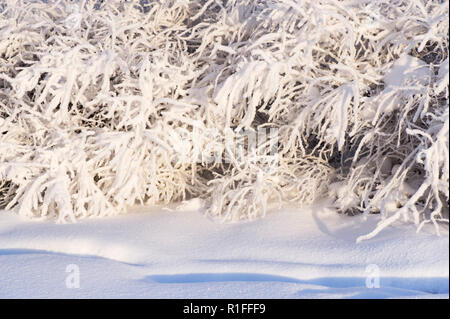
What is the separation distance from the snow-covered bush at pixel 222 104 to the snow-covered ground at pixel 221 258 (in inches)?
9.2

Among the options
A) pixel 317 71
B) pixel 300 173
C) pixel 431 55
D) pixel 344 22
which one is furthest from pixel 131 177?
pixel 431 55

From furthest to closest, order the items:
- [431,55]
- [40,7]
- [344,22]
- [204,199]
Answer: [40,7] < [204,199] < [431,55] < [344,22]

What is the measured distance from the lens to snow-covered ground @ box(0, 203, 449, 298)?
2.68m

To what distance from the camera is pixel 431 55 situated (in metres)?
3.65

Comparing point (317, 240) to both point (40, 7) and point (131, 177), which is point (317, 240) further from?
point (40, 7)

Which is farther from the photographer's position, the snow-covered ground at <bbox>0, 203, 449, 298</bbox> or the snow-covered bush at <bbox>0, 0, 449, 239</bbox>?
the snow-covered bush at <bbox>0, 0, 449, 239</bbox>

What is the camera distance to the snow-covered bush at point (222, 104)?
3416 mm

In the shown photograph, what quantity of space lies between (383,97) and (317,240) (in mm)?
964

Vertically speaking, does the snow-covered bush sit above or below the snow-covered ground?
above

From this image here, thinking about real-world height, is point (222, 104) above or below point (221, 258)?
above

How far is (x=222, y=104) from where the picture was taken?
3.65 m

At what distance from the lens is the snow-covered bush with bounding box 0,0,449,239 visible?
3416 millimetres

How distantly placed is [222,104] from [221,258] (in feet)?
3.54

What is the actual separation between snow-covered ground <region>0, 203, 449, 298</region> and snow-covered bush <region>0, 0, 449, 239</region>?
0.23 metres
